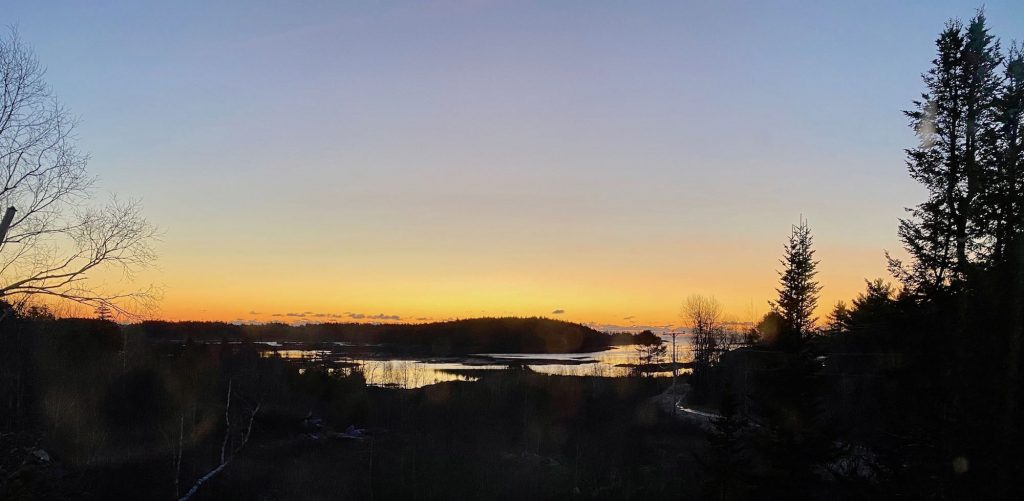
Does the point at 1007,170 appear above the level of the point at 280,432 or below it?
above

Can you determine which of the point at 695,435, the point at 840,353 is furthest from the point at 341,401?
the point at 840,353

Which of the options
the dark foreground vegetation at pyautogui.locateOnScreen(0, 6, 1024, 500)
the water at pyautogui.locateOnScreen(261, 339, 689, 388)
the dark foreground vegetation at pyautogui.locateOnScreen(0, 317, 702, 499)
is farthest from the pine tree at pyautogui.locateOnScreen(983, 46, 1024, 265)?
the water at pyautogui.locateOnScreen(261, 339, 689, 388)

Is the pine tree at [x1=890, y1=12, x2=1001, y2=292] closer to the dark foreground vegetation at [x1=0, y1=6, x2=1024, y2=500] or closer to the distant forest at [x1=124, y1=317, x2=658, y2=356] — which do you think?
the dark foreground vegetation at [x1=0, y1=6, x2=1024, y2=500]

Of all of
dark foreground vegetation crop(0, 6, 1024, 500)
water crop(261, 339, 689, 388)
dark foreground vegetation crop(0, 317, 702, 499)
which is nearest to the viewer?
dark foreground vegetation crop(0, 6, 1024, 500)

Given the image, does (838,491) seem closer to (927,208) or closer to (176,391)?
(927,208)

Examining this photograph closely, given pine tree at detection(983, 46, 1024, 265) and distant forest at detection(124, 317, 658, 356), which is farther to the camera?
distant forest at detection(124, 317, 658, 356)

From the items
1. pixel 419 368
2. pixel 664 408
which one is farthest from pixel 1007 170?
pixel 419 368

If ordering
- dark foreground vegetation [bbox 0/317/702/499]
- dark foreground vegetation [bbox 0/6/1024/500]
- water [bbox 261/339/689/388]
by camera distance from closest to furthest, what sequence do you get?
dark foreground vegetation [bbox 0/6/1024/500], dark foreground vegetation [bbox 0/317/702/499], water [bbox 261/339/689/388]

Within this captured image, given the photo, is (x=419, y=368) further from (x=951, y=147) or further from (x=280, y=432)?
(x=951, y=147)

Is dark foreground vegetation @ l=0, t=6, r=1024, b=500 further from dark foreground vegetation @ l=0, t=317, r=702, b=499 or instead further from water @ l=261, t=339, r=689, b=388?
water @ l=261, t=339, r=689, b=388

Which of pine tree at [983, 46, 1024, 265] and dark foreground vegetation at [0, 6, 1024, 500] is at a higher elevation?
pine tree at [983, 46, 1024, 265]

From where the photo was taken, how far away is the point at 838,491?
28562 millimetres

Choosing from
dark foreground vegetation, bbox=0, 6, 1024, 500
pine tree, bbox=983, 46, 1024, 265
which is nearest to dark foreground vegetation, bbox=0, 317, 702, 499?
dark foreground vegetation, bbox=0, 6, 1024, 500

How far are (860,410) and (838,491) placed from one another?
1246 centimetres
